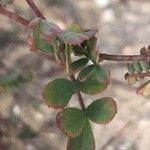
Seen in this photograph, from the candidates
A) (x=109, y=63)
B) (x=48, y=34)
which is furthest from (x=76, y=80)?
(x=109, y=63)

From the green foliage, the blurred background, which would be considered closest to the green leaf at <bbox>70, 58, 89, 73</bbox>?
the green foliage

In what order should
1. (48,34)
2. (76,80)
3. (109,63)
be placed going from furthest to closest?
(109,63) → (76,80) → (48,34)

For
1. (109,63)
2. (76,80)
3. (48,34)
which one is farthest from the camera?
(109,63)

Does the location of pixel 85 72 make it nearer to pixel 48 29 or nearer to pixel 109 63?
pixel 48 29

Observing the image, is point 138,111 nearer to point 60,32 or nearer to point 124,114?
point 124,114

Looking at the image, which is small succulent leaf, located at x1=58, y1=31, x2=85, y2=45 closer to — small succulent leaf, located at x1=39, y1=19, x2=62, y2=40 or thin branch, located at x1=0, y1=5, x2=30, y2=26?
small succulent leaf, located at x1=39, y1=19, x2=62, y2=40

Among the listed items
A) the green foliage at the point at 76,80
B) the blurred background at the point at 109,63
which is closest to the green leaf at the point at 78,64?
the green foliage at the point at 76,80

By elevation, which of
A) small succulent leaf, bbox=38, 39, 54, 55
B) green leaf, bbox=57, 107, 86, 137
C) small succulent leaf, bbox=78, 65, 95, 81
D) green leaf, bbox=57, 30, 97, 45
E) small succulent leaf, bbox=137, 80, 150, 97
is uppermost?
green leaf, bbox=57, 30, 97, 45
